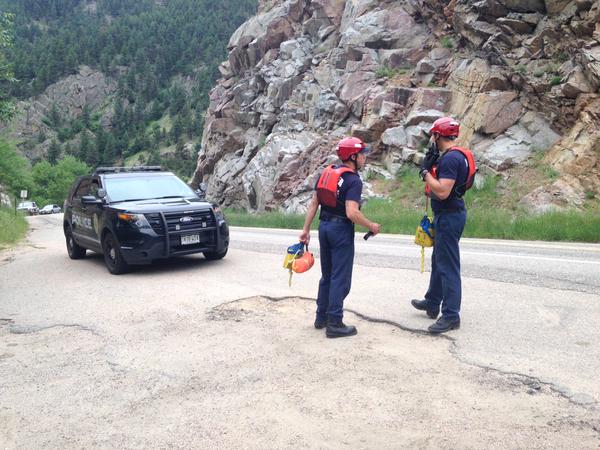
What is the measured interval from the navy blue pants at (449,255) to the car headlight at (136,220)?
17.9 feet

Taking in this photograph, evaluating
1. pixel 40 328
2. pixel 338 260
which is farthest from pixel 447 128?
pixel 40 328

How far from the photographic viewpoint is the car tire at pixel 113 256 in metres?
9.49

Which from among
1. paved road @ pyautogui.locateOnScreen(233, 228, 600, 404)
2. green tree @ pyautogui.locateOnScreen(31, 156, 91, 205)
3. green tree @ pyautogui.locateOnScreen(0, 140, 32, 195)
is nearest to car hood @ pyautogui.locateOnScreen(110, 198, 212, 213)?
paved road @ pyautogui.locateOnScreen(233, 228, 600, 404)

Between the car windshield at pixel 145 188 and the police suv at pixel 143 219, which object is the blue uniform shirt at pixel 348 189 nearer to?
the police suv at pixel 143 219

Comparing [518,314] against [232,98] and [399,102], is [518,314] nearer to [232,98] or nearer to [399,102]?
[399,102]

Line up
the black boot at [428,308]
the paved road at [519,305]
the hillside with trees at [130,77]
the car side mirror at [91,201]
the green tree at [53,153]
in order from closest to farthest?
1. the paved road at [519,305]
2. the black boot at [428,308]
3. the car side mirror at [91,201]
4. the green tree at [53,153]
5. the hillside with trees at [130,77]

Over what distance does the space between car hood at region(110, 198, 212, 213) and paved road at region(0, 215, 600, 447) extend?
3.55 feet

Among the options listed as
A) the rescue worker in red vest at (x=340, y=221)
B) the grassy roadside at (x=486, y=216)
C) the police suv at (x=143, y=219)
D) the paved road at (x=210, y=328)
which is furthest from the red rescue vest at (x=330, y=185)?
the grassy roadside at (x=486, y=216)

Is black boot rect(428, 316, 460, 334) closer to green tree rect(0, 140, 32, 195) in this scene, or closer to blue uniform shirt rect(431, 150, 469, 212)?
blue uniform shirt rect(431, 150, 469, 212)

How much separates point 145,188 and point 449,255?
7.06 meters

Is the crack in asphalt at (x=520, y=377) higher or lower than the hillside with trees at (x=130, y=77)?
lower

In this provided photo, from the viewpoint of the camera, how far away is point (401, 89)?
1094 inches

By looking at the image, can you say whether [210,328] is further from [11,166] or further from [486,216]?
[11,166]

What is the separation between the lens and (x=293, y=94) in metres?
35.2
